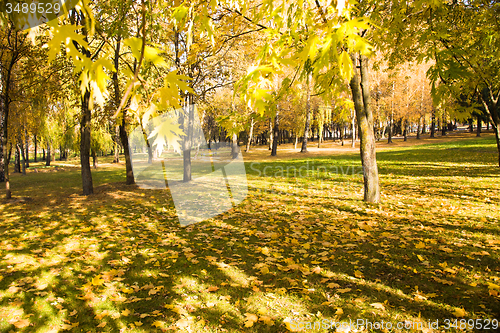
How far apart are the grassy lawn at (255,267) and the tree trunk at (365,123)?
67 centimetres

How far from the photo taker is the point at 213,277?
3910mm

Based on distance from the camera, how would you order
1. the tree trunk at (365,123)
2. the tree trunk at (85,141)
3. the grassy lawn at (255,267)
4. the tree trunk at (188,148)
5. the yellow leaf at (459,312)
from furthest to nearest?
the tree trunk at (188,148) → the tree trunk at (85,141) → the tree trunk at (365,123) → the grassy lawn at (255,267) → the yellow leaf at (459,312)

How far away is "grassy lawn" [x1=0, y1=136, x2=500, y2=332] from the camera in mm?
2980

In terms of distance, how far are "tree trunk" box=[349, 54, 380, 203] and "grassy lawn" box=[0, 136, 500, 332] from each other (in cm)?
67

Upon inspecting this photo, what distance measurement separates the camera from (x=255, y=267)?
417cm

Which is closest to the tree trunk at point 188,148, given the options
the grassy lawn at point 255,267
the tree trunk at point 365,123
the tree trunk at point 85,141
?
the tree trunk at point 85,141

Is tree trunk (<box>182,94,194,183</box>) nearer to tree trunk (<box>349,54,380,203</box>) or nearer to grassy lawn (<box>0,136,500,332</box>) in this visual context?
grassy lawn (<box>0,136,500,332</box>)

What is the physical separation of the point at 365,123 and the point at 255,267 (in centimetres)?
528

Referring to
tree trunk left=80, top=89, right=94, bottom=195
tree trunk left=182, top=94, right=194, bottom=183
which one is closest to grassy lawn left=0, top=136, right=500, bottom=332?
tree trunk left=80, top=89, right=94, bottom=195

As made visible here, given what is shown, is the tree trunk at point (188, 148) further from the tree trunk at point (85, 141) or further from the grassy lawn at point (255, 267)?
the grassy lawn at point (255, 267)

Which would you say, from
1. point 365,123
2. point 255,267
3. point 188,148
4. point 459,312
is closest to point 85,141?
point 188,148

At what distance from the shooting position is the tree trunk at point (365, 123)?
7.39 metres

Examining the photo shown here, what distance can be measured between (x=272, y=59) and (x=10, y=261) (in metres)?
5.19

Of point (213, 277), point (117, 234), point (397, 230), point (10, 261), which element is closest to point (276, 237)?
point (213, 277)
